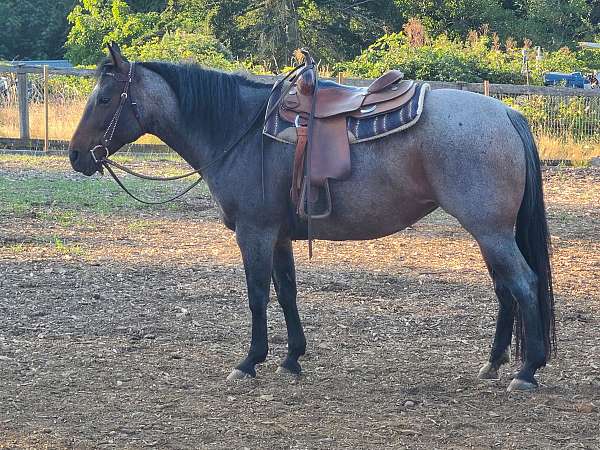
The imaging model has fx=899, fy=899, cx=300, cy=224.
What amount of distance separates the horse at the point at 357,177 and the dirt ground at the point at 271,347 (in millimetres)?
340

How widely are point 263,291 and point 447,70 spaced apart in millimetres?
16955

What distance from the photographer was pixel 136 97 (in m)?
5.19

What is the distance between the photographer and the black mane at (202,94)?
17.2 ft

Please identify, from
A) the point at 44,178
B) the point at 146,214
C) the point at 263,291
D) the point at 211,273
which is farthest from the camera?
the point at 44,178

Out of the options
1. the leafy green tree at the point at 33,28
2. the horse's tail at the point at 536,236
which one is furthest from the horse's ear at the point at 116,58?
the leafy green tree at the point at 33,28

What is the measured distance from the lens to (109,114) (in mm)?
5180

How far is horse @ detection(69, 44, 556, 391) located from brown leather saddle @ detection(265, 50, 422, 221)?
3.1 inches

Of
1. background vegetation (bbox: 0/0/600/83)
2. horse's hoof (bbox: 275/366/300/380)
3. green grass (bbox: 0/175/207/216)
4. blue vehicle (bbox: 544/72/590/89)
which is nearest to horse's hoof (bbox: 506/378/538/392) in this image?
horse's hoof (bbox: 275/366/300/380)

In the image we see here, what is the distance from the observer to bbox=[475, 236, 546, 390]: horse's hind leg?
467cm

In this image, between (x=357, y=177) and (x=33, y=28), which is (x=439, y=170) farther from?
(x=33, y=28)

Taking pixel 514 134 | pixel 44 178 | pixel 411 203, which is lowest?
pixel 44 178

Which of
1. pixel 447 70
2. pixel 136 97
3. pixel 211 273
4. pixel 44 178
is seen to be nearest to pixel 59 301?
pixel 211 273

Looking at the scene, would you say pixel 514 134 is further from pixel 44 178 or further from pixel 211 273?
pixel 44 178

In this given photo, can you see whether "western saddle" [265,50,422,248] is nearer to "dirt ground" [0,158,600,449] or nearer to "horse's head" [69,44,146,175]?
"horse's head" [69,44,146,175]
